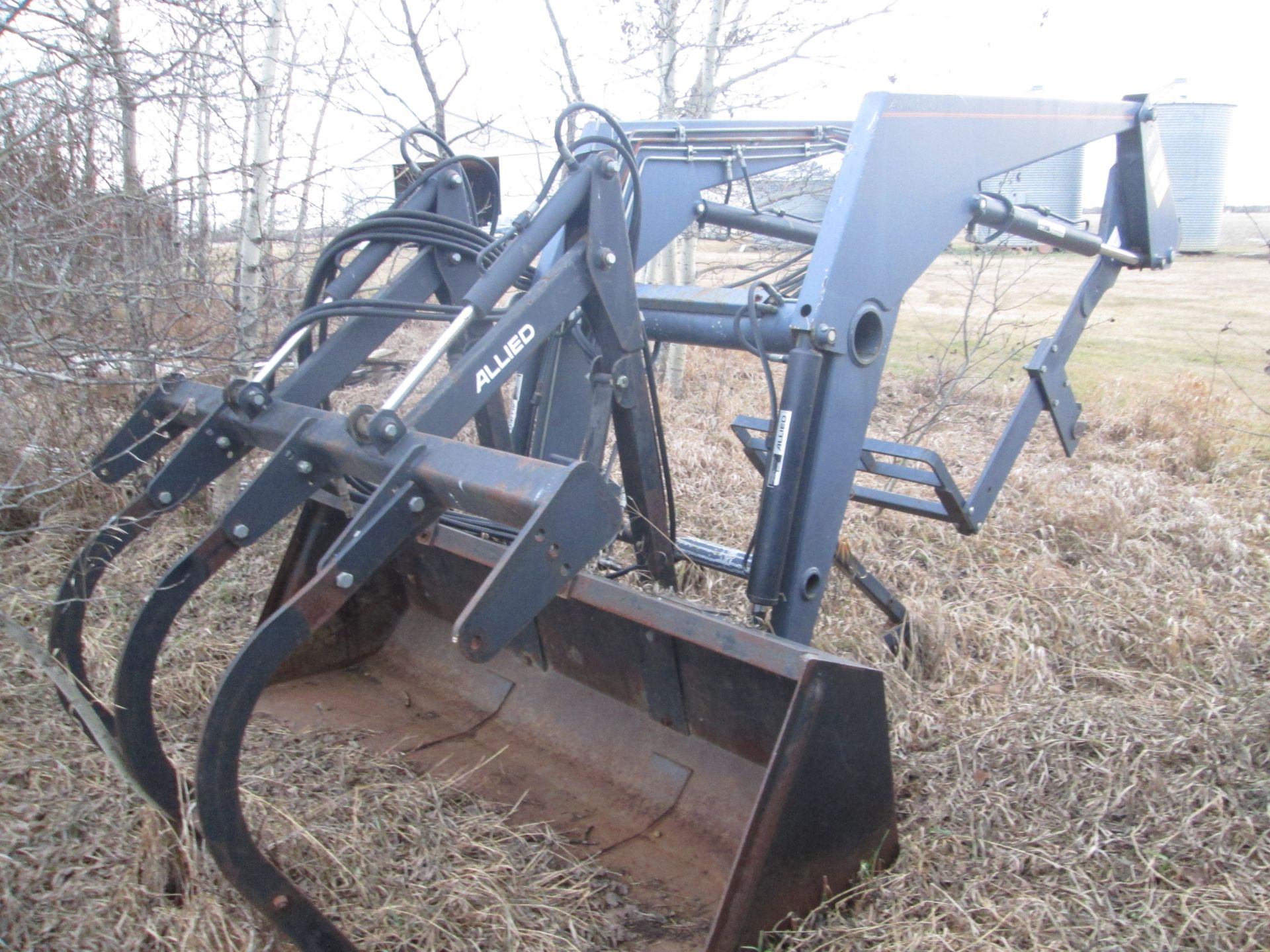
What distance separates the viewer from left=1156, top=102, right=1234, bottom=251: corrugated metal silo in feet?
55.1

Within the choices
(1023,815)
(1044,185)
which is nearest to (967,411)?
(1044,185)

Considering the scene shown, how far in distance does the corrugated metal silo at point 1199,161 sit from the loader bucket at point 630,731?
16554 mm

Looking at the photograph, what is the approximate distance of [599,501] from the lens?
215 cm

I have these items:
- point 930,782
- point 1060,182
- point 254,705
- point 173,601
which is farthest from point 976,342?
point 1060,182

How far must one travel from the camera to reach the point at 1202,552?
5.09m

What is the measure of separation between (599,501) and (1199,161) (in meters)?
19.0

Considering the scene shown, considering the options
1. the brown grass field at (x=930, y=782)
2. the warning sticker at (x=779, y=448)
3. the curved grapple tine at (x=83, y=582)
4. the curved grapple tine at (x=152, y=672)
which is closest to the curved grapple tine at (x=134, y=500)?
the curved grapple tine at (x=83, y=582)

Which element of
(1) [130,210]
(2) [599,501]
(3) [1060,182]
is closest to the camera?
(2) [599,501]

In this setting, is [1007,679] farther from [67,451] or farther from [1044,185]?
[1044,185]

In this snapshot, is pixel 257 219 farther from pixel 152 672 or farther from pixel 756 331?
pixel 152 672

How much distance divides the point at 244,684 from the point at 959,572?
150 inches

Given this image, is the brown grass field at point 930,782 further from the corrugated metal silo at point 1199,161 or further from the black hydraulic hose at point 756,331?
the corrugated metal silo at point 1199,161

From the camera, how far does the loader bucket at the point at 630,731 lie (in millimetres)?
2301

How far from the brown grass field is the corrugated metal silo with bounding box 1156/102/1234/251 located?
45.3 ft
